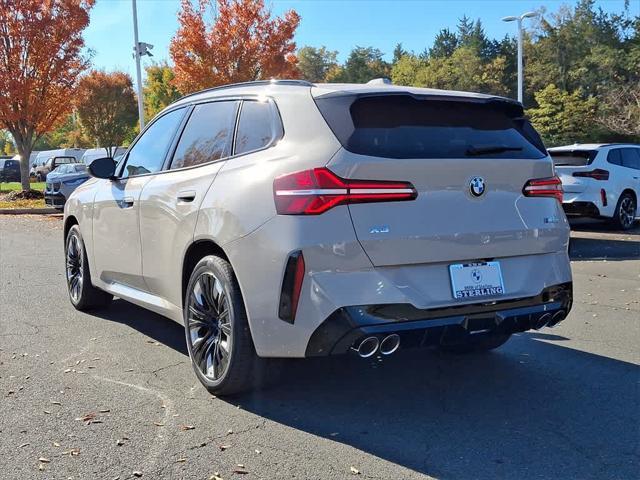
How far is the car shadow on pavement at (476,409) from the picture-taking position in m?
3.18

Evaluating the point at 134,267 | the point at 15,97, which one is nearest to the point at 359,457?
the point at 134,267

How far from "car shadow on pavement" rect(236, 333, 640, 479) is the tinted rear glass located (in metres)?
8.19

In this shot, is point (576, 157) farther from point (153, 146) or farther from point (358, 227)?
point (358, 227)

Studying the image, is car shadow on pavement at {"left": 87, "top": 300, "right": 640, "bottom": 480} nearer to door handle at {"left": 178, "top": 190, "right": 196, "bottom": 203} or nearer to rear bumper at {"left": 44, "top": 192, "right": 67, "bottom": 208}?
door handle at {"left": 178, "top": 190, "right": 196, "bottom": 203}

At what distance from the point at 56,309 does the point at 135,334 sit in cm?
137

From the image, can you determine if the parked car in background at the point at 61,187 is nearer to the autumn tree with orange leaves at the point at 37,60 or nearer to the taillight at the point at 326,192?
the autumn tree with orange leaves at the point at 37,60

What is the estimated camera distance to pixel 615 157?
12.7 m

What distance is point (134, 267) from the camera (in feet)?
16.7

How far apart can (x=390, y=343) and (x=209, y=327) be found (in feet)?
4.18

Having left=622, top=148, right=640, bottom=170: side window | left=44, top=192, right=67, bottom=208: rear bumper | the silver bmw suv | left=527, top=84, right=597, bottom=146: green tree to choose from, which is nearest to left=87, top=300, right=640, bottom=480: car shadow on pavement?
the silver bmw suv

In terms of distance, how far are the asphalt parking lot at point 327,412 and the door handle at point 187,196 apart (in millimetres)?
1183

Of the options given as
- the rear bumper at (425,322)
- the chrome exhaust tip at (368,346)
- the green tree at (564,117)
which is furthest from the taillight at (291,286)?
the green tree at (564,117)

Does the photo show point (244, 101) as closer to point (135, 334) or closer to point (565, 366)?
point (135, 334)

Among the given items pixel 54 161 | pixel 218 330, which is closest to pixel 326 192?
pixel 218 330
